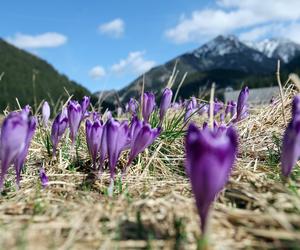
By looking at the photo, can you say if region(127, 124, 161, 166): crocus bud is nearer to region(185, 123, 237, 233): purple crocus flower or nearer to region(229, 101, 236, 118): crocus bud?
region(185, 123, 237, 233): purple crocus flower

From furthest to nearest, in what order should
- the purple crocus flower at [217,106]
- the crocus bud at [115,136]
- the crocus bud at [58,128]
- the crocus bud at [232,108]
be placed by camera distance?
the purple crocus flower at [217,106]
the crocus bud at [232,108]
the crocus bud at [58,128]
the crocus bud at [115,136]

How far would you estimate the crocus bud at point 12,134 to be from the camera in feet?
7.11

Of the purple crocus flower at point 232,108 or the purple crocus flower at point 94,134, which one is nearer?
the purple crocus flower at point 94,134

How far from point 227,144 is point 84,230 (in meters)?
0.62

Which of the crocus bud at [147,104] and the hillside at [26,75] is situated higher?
the hillside at [26,75]

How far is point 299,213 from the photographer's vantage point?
1883mm

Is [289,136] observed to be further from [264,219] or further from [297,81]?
[264,219]

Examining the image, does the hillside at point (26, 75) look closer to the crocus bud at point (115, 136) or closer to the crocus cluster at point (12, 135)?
the crocus bud at point (115, 136)

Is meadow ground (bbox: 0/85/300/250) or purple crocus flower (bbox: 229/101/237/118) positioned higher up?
purple crocus flower (bbox: 229/101/237/118)

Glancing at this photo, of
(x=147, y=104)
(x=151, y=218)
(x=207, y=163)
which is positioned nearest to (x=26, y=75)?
(x=147, y=104)

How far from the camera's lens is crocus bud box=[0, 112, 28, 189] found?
217 cm

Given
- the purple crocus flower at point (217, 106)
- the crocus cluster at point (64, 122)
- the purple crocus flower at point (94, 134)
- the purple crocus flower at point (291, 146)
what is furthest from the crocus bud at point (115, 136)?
the purple crocus flower at point (217, 106)

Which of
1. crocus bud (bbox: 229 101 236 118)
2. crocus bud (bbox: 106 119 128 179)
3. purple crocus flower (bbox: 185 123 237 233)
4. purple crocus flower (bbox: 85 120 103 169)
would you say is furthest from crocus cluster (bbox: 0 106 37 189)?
crocus bud (bbox: 229 101 236 118)

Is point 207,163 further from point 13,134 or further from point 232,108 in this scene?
point 232,108
